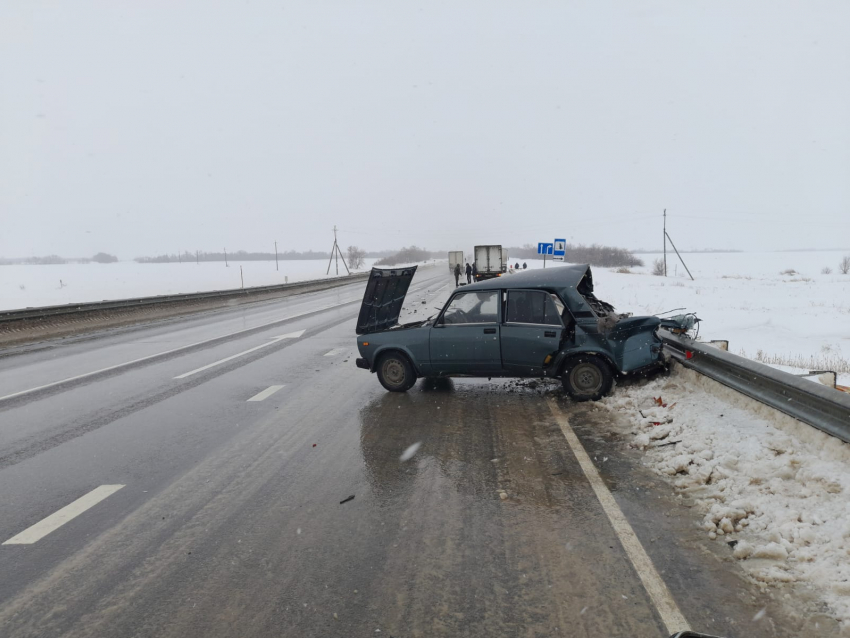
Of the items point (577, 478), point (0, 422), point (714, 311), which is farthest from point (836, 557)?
point (714, 311)

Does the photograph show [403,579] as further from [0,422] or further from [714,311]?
[714,311]

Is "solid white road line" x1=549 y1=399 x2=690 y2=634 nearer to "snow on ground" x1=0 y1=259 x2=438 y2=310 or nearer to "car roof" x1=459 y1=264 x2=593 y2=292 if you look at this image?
"car roof" x1=459 y1=264 x2=593 y2=292

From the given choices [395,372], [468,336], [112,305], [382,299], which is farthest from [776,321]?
[112,305]

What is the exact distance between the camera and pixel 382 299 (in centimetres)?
938

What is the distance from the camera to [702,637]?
270 centimetres

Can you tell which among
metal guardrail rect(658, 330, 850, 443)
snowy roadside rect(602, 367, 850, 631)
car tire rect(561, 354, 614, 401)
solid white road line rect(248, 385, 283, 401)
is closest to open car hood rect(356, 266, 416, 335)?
solid white road line rect(248, 385, 283, 401)

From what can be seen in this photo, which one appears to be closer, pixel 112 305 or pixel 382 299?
pixel 382 299

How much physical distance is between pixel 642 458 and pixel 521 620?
2906 millimetres

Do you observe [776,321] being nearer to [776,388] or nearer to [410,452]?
[776,388]

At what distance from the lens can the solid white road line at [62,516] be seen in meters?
4.17

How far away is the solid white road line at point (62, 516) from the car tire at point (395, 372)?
411cm

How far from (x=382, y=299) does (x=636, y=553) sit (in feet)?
20.8

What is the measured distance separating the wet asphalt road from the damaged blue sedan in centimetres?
51

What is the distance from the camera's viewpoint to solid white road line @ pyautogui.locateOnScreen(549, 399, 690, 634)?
121 inches
